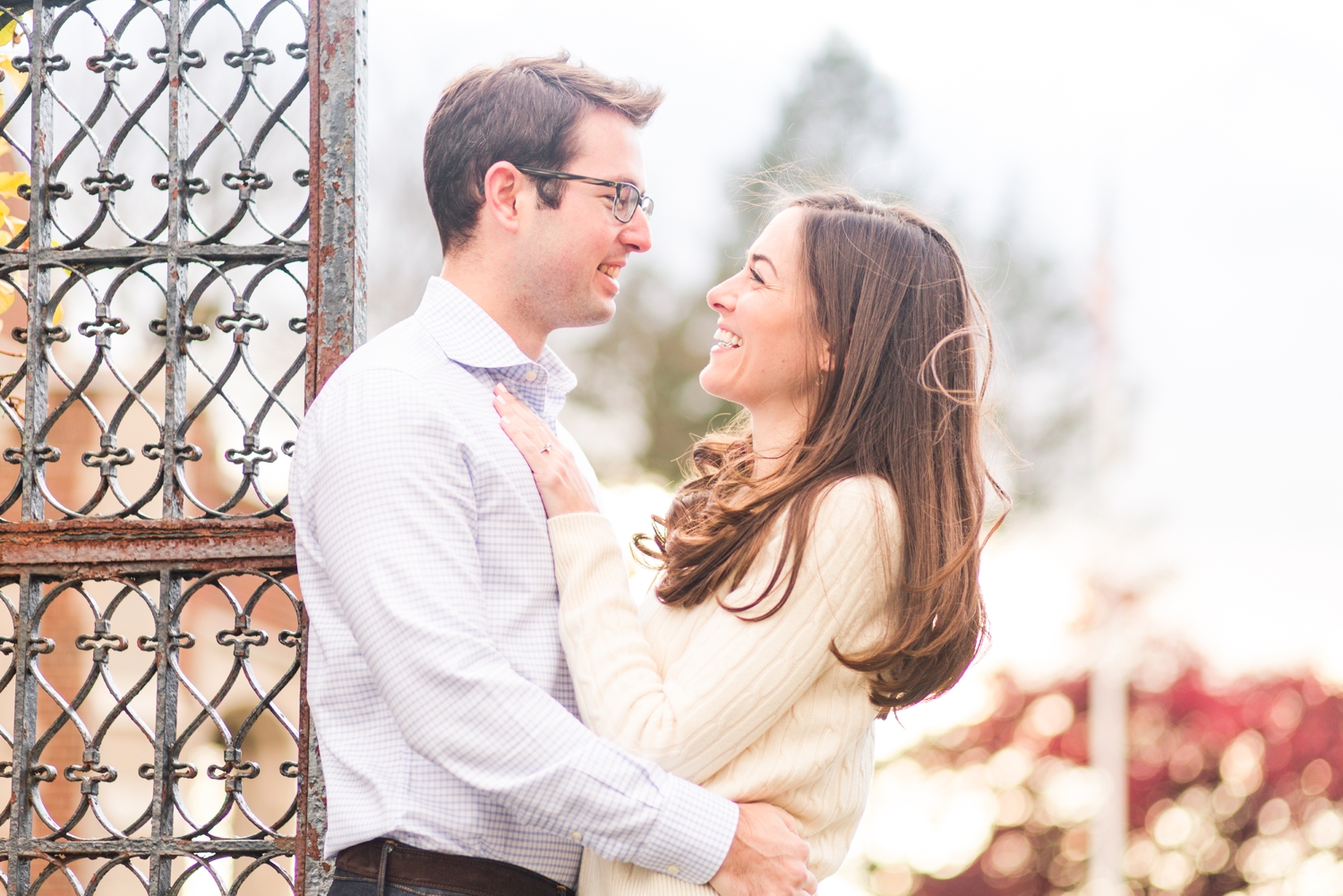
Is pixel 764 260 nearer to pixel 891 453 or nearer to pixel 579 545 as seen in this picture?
pixel 891 453

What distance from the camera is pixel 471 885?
1.86m

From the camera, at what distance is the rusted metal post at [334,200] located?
7.30ft

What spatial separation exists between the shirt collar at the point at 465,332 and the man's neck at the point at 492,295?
0.14 feet

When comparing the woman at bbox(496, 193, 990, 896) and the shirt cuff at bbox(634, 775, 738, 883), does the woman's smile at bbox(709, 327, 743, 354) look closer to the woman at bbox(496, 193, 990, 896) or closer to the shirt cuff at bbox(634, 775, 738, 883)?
the woman at bbox(496, 193, 990, 896)

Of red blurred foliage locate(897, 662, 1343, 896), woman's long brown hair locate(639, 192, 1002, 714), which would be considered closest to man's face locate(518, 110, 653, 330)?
woman's long brown hair locate(639, 192, 1002, 714)

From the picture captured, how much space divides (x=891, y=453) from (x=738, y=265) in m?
15.4

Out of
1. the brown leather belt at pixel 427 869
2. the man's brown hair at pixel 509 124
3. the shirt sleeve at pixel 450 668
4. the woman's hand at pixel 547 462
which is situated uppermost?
the man's brown hair at pixel 509 124

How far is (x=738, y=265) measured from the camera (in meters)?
17.3

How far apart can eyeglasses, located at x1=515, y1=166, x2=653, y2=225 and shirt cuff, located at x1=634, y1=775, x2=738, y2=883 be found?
1.07m

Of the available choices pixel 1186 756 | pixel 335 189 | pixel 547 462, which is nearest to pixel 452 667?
pixel 547 462

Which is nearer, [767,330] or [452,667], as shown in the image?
[452,667]

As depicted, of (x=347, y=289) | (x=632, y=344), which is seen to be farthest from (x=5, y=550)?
(x=632, y=344)

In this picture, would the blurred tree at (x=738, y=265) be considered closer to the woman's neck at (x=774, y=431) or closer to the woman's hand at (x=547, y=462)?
the woman's neck at (x=774, y=431)

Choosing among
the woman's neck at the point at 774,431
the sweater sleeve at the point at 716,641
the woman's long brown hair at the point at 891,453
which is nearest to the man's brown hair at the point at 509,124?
the woman's long brown hair at the point at 891,453
